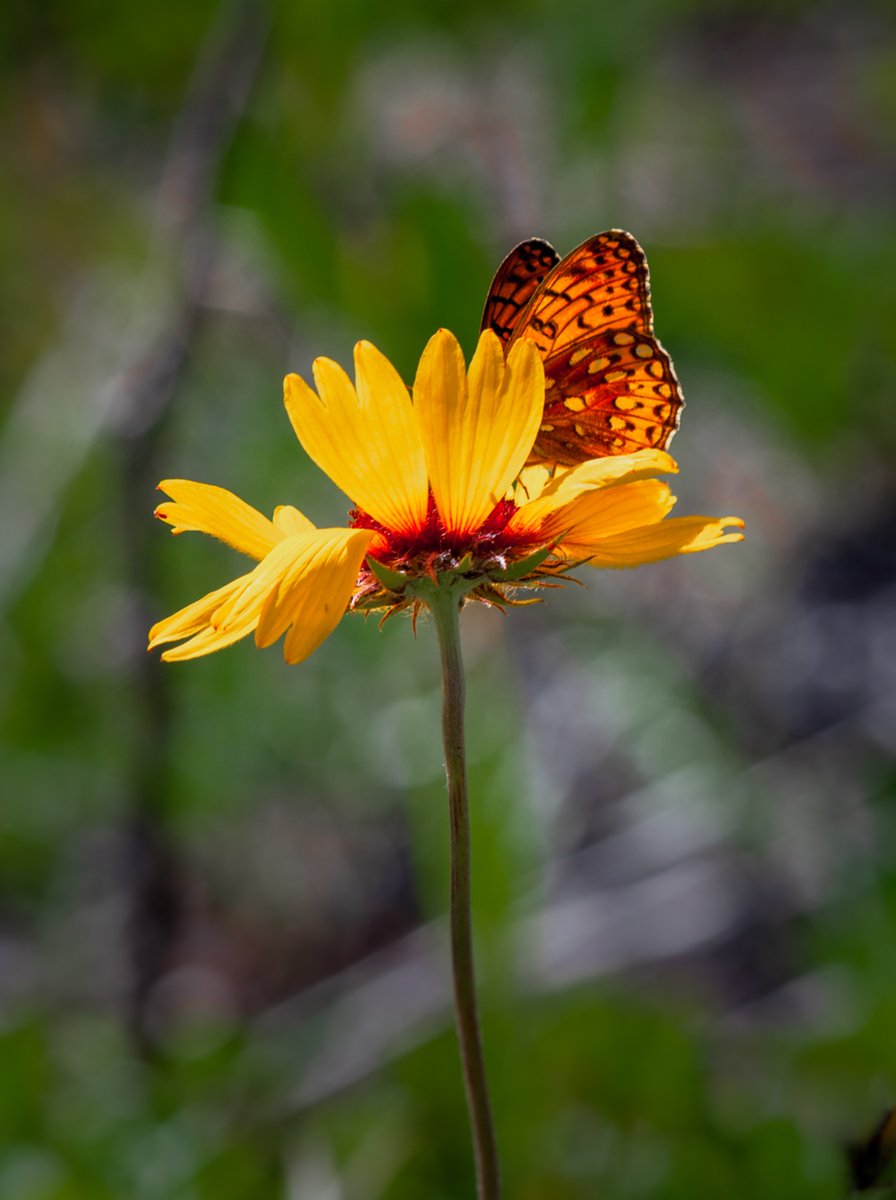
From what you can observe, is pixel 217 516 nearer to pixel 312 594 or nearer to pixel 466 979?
pixel 312 594

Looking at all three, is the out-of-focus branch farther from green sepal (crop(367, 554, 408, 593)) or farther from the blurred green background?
green sepal (crop(367, 554, 408, 593))

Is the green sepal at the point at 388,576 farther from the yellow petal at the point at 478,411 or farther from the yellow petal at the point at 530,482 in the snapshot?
the yellow petal at the point at 530,482

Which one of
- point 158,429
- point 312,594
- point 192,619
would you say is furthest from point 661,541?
point 158,429

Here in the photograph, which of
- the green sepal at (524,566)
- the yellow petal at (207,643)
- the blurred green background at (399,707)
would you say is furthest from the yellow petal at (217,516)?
the blurred green background at (399,707)

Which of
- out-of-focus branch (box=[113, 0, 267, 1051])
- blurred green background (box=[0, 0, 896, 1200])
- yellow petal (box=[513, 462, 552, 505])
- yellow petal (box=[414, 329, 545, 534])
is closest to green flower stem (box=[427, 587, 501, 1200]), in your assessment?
yellow petal (box=[414, 329, 545, 534])

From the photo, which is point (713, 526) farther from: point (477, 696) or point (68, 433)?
point (68, 433)

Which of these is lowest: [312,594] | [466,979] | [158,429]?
[466,979]
